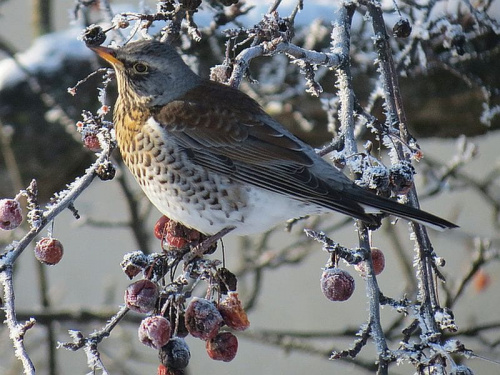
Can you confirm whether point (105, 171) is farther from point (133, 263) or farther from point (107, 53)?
point (107, 53)

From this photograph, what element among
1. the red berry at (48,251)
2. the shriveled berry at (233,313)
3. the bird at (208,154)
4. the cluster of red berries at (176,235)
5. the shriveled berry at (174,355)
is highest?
the bird at (208,154)

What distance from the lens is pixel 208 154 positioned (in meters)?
2.36

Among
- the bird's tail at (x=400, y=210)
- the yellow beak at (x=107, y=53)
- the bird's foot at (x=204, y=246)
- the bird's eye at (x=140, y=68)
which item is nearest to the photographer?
the bird's tail at (x=400, y=210)

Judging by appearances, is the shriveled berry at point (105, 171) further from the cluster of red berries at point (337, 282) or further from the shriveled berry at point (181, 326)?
the cluster of red berries at point (337, 282)

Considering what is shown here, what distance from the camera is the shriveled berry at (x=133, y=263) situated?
71.8 inches

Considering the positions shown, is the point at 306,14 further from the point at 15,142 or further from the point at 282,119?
the point at 15,142

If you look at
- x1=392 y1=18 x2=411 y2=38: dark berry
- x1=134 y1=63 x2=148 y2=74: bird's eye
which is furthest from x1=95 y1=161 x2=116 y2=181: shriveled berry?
x1=392 y1=18 x2=411 y2=38: dark berry

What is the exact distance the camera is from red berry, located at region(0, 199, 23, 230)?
6.11 feet

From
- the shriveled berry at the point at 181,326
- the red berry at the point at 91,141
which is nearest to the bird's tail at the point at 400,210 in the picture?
the shriveled berry at the point at 181,326

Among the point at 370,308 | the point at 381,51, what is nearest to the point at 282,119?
the point at 381,51

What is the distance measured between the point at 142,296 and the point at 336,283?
1.53 feet

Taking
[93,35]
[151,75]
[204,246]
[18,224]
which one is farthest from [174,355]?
[151,75]

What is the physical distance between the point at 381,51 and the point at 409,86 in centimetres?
182

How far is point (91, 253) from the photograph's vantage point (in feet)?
23.5
